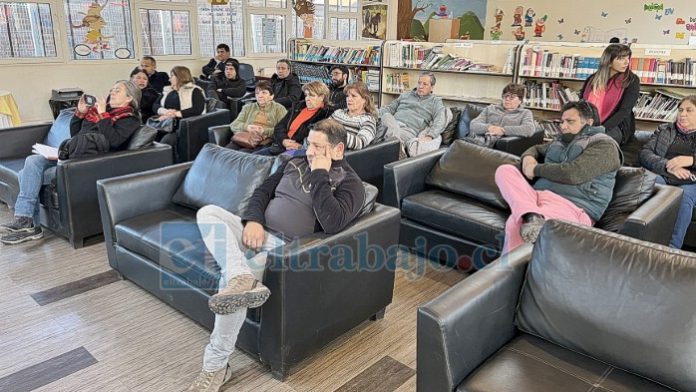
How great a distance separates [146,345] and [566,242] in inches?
77.5

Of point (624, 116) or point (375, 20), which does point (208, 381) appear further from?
point (375, 20)

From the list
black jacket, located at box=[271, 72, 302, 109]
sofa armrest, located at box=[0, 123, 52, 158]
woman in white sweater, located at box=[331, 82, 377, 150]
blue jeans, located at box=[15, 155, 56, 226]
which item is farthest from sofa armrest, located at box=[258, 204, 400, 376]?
black jacket, located at box=[271, 72, 302, 109]

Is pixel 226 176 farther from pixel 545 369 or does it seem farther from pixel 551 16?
pixel 551 16

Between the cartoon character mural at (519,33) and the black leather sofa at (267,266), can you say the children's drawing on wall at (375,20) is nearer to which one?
the cartoon character mural at (519,33)

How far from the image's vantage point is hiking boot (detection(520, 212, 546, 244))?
2.81 meters

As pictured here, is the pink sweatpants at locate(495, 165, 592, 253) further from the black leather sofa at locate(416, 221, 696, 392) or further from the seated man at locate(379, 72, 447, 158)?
the seated man at locate(379, 72, 447, 158)

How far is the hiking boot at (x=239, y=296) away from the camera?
2.03 m

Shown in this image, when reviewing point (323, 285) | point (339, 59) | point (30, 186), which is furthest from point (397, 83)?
point (323, 285)

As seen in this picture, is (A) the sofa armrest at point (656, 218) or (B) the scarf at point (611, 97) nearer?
(A) the sofa armrest at point (656, 218)

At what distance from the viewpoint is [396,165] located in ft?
11.4

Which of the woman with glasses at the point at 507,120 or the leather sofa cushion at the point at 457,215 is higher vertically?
the woman with glasses at the point at 507,120

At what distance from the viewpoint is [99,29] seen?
7613mm

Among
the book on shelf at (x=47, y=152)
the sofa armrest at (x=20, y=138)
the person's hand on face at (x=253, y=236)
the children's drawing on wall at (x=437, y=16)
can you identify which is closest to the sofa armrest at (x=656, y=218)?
the person's hand on face at (x=253, y=236)

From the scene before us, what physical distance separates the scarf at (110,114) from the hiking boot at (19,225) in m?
0.84
